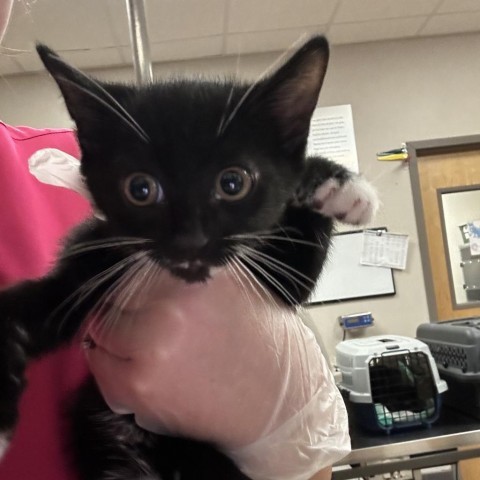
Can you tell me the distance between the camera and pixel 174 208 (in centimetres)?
62

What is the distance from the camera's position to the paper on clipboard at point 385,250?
Result: 2.99m

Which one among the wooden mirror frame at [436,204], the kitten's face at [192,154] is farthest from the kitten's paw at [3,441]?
the wooden mirror frame at [436,204]

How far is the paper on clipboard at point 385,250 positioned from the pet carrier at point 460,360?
0.96 meters

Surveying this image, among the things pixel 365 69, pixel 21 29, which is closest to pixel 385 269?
pixel 365 69

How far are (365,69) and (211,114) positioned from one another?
2616 mm

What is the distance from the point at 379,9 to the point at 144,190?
2445mm

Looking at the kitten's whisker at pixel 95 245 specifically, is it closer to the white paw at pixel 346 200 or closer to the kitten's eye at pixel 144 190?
the kitten's eye at pixel 144 190

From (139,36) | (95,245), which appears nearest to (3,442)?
(95,245)

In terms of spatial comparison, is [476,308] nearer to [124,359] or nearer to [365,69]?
[365,69]

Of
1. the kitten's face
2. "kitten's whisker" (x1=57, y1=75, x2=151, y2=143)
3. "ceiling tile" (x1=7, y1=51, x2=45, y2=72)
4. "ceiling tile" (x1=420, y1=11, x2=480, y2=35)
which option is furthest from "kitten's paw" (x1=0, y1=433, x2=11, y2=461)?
"ceiling tile" (x1=420, y1=11, x2=480, y2=35)

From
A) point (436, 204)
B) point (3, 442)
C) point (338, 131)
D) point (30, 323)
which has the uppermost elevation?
point (338, 131)

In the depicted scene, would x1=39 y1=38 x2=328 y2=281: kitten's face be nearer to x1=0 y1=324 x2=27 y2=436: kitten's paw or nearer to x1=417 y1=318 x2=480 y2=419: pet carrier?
x1=0 y1=324 x2=27 y2=436: kitten's paw

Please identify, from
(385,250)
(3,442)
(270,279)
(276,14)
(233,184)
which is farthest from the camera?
(385,250)

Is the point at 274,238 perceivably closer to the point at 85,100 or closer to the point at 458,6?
the point at 85,100
